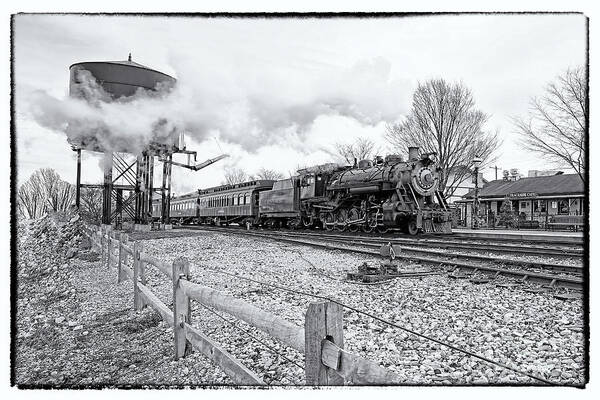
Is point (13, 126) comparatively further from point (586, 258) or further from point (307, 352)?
point (586, 258)

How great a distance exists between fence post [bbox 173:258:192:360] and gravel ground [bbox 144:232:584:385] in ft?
1.29

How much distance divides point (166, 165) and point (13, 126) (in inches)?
627

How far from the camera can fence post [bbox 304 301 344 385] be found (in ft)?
5.98

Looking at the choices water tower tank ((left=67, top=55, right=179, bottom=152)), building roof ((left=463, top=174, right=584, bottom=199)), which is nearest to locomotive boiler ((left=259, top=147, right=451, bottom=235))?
water tower tank ((left=67, top=55, right=179, bottom=152))

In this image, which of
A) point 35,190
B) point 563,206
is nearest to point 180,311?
point 35,190

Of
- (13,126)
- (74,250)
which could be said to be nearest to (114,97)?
(74,250)

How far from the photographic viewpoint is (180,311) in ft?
12.6

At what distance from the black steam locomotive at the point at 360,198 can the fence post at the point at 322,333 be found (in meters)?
12.6

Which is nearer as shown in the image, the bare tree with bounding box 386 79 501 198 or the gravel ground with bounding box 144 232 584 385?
the gravel ground with bounding box 144 232 584 385

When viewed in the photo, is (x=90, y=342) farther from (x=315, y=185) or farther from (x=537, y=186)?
(x=537, y=186)

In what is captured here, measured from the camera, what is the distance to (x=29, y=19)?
2873 millimetres

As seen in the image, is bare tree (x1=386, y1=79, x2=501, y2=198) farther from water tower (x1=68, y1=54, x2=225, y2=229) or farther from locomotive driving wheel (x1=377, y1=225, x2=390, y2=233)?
water tower (x1=68, y1=54, x2=225, y2=229)

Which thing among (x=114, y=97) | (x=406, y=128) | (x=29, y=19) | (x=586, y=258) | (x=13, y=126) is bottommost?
(x=586, y=258)

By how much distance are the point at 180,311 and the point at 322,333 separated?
A: 2.39m
